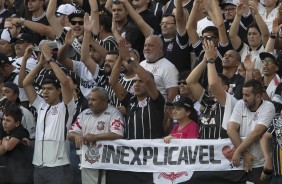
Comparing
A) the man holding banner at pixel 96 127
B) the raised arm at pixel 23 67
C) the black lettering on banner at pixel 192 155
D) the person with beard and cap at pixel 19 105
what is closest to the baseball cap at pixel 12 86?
the person with beard and cap at pixel 19 105

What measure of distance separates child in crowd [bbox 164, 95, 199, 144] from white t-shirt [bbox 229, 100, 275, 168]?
0.77m

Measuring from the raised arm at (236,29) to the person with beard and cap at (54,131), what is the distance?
8.75 ft

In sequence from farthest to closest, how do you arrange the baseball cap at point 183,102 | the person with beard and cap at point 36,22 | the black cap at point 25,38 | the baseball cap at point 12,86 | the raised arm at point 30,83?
the person with beard and cap at point 36,22 < the black cap at point 25,38 < the baseball cap at point 12,86 < the raised arm at point 30,83 < the baseball cap at point 183,102

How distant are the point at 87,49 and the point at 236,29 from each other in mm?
2332

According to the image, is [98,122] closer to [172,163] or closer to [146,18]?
[172,163]

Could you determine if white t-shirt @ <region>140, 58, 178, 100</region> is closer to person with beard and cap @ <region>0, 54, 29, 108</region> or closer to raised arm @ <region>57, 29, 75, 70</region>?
raised arm @ <region>57, 29, 75, 70</region>

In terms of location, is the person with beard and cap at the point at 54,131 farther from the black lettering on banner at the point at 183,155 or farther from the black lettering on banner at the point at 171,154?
the black lettering on banner at the point at 183,155

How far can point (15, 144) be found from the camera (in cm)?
1475

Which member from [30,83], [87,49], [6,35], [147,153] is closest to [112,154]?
[147,153]

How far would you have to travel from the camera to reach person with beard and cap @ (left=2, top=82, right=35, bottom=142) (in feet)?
50.3

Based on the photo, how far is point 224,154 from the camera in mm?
13398

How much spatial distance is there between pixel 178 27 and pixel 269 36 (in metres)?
1.54

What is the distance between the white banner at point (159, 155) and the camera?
13445 mm

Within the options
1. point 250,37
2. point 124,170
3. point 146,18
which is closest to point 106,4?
point 146,18
